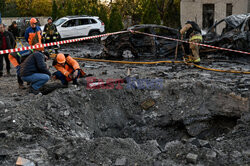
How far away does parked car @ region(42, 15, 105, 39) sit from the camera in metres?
Answer: 15.2

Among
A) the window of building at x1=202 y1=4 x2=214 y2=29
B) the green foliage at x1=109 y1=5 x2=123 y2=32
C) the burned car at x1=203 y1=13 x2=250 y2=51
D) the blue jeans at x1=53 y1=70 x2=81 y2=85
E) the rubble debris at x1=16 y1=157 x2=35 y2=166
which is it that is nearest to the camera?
the rubble debris at x1=16 y1=157 x2=35 y2=166

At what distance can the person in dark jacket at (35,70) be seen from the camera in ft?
20.1

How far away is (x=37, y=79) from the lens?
633 centimetres

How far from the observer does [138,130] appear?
20.6 ft

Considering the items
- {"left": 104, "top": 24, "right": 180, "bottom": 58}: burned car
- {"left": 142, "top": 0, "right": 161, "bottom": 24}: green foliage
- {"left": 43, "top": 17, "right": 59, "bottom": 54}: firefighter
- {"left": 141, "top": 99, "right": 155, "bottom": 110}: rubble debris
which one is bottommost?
{"left": 141, "top": 99, "right": 155, "bottom": 110}: rubble debris

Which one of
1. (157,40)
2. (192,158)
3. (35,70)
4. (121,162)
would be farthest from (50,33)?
(192,158)

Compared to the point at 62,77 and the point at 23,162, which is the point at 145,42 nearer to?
the point at 62,77

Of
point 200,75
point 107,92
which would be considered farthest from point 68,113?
point 200,75

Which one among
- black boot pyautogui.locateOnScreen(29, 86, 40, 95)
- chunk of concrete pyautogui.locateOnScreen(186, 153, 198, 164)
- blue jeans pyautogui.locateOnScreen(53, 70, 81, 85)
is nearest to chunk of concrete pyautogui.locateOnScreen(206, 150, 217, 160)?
chunk of concrete pyautogui.locateOnScreen(186, 153, 198, 164)

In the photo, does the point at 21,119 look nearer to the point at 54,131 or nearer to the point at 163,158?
the point at 54,131

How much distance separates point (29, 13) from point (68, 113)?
87.6 feet

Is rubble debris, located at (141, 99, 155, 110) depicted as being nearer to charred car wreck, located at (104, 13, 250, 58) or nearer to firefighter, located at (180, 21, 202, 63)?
firefighter, located at (180, 21, 202, 63)

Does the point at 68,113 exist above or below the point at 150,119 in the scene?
above

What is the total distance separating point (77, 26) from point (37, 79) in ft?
31.9
